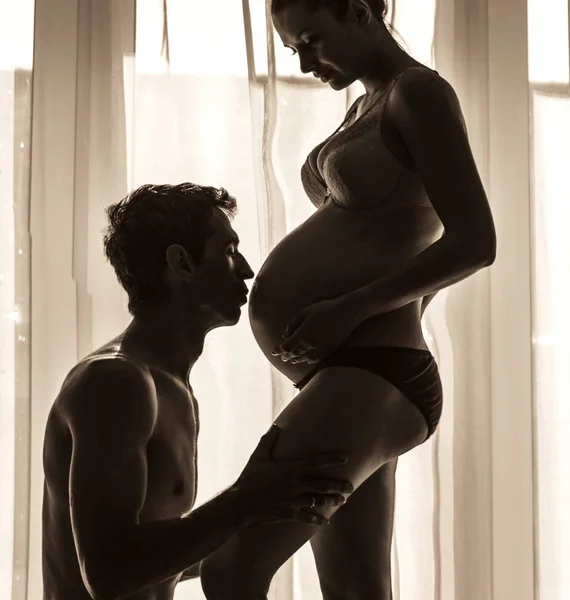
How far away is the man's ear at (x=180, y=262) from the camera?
46.2 inches

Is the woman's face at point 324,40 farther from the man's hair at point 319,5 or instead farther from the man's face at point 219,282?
the man's face at point 219,282

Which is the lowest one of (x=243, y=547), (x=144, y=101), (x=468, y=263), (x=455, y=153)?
(x=243, y=547)

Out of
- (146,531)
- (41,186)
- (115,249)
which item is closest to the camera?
(146,531)

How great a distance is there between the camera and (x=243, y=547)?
3.36ft

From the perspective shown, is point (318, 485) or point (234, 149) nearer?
point (318, 485)

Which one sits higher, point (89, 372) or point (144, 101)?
point (144, 101)

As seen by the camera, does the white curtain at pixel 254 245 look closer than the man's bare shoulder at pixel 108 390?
No

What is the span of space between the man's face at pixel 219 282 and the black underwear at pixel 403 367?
137mm

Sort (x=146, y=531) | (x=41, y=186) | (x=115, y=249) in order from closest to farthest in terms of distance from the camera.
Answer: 1. (x=146, y=531)
2. (x=115, y=249)
3. (x=41, y=186)

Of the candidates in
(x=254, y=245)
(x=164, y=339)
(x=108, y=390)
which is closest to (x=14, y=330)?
(x=254, y=245)

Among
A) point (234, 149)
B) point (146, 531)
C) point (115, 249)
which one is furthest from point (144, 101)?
point (146, 531)

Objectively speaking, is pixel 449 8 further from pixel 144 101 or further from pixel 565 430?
pixel 565 430

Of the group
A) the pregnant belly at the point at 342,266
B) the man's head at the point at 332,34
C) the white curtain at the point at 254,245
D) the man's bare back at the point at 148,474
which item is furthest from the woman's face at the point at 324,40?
the white curtain at the point at 254,245

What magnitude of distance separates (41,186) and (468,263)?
3.81 ft
